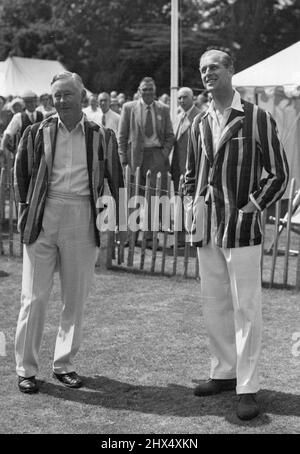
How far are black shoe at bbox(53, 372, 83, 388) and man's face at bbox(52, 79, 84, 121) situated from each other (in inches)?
65.6

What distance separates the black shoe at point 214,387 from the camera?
189 inches

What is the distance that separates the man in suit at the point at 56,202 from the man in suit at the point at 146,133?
16.1 ft

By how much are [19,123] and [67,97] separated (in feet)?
16.6

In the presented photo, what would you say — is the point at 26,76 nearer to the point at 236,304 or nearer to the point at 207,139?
the point at 207,139

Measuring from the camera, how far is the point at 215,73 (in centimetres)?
431

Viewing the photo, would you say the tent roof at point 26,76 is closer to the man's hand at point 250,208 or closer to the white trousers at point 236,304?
the white trousers at point 236,304

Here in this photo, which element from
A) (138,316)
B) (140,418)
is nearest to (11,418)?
(140,418)

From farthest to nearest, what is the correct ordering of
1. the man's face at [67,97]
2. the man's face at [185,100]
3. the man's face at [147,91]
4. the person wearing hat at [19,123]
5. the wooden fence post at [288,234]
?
the man's face at [185,100] < the man's face at [147,91] < the person wearing hat at [19,123] < the wooden fence post at [288,234] < the man's face at [67,97]

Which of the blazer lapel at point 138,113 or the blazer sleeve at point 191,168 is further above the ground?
the blazer lapel at point 138,113

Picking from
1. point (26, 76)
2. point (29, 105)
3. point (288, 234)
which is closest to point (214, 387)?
point (288, 234)

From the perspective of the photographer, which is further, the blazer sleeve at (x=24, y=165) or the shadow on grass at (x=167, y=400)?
the blazer sleeve at (x=24, y=165)

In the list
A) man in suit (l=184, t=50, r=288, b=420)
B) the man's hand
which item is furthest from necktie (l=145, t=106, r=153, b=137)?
the man's hand

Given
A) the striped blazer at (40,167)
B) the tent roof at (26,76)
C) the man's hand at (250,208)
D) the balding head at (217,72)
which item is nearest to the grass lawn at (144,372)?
the striped blazer at (40,167)

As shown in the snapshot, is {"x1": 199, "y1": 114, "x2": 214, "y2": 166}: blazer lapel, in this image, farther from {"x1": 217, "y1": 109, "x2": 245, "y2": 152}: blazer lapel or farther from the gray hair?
the gray hair
